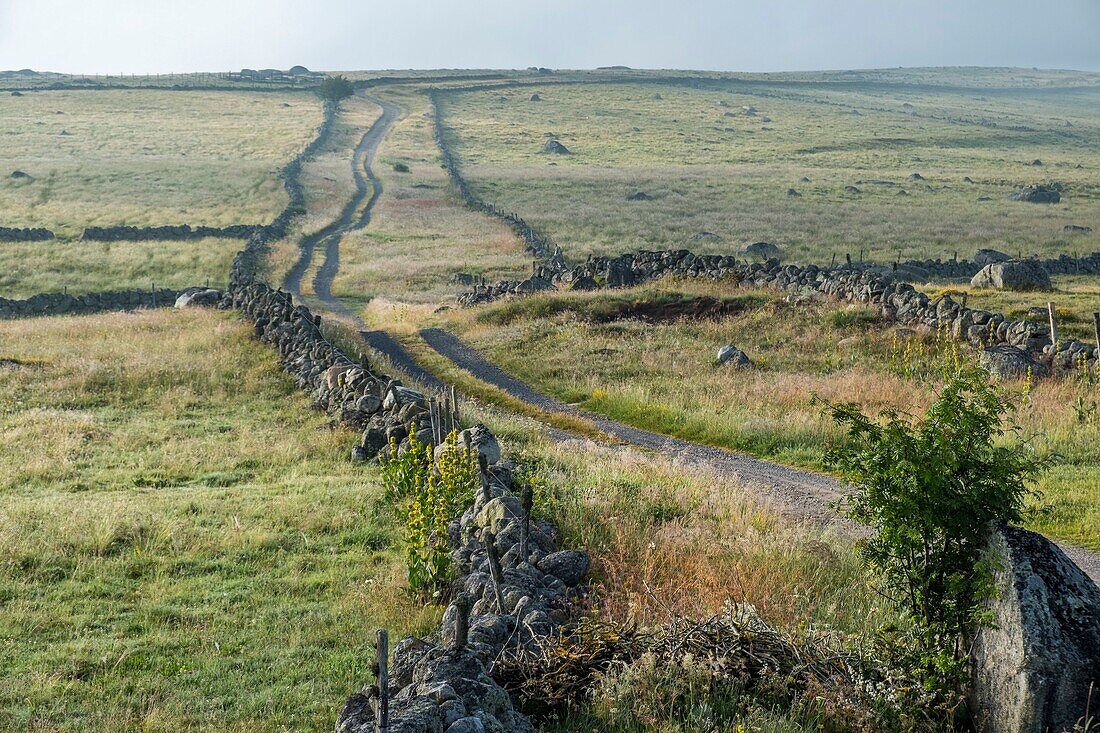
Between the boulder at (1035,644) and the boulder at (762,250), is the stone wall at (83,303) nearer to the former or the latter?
the boulder at (762,250)

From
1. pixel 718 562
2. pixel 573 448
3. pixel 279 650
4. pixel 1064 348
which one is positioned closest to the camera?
pixel 279 650

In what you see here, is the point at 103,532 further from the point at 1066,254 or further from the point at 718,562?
the point at 1066,254

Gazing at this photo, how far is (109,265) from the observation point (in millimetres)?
46156

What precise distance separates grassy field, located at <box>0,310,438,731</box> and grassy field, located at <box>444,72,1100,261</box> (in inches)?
1265

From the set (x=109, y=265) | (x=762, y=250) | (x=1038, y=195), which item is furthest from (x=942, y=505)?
(x=1038, y=195)

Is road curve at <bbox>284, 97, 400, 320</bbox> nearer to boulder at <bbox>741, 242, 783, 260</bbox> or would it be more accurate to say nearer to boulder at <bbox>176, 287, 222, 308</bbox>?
boulder at <bbox>176, 287, 222, 308</bbox>

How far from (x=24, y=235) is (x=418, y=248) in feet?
66.0

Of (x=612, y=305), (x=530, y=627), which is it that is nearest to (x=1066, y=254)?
(x=612, y=305)

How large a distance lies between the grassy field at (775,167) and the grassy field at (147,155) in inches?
704

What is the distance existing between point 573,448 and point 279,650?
8386 millimetres

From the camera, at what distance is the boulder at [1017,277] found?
3512 cm

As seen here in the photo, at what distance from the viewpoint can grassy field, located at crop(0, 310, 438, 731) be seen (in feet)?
27.0

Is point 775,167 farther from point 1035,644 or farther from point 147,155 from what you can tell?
point 1035,644

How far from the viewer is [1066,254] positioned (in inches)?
1832
